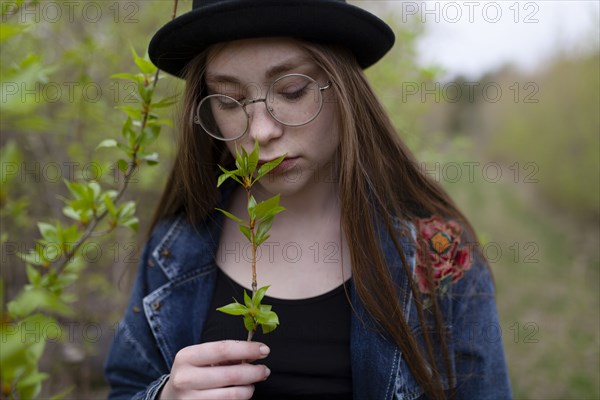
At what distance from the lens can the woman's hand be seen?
1.03 meters

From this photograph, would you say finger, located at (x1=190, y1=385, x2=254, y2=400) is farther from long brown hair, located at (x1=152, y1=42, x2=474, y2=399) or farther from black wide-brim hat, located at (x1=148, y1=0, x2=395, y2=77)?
black wide-brim hat, located at (x1=148, y1=0, x2=395, y2=77)

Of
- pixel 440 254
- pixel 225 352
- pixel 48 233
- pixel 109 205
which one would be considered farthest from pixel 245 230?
pixel 440 254

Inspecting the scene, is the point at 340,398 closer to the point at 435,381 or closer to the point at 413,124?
the point at 435,381

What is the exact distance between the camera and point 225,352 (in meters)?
1.04

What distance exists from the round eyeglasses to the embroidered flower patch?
0.50 m

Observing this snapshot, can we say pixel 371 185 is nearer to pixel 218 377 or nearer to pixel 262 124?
pixel 262 124

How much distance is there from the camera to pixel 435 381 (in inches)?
54.5

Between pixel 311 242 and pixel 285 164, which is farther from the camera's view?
pixel 311 242

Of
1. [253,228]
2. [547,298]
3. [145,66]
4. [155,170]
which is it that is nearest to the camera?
[253,228]

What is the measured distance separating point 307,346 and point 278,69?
73 cm

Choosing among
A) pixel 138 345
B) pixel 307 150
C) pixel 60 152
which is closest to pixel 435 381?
pixel 307 150

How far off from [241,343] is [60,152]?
2.62 metres

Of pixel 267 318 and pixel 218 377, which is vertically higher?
pixel 267 318

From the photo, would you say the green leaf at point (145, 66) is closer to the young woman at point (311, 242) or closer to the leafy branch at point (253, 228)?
the young woman at point (311, 242)
